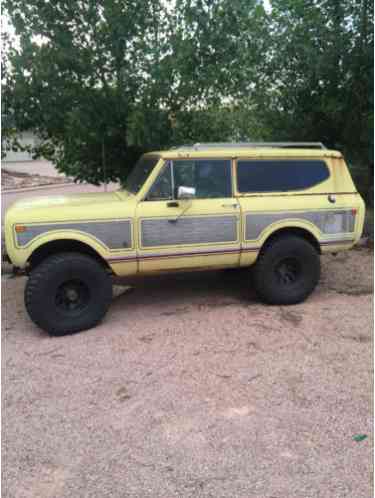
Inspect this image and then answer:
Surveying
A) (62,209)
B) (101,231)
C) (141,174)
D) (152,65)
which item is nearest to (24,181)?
(152,65)

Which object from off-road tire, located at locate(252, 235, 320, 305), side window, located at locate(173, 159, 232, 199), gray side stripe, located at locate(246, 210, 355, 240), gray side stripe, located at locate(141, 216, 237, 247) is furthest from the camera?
off-road tire, located at locate(252, 235, 320, 305)

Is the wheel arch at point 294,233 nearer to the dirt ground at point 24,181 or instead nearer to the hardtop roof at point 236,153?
the hardtop roof at point 236,153

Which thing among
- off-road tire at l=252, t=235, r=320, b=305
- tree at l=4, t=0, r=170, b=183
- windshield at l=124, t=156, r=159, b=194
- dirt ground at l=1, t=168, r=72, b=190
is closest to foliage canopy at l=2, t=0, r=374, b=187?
tree at l=4, t=0, r=170, b=183

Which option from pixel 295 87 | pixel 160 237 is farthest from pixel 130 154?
pixel 295 87

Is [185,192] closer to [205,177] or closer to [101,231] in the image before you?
[205,177]

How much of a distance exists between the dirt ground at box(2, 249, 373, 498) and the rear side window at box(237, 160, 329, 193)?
1382mm

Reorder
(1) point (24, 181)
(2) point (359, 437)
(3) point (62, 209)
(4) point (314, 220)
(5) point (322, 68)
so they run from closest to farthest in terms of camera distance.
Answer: (2) point (359, 437)
(3) point (62, 209)
(4) point (314, 220)
(5) point (322, 68)
(1) point (24, 181)

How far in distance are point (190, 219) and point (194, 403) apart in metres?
1.98

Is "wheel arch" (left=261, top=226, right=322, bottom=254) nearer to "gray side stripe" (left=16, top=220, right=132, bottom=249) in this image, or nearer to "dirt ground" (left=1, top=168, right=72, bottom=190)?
"gray side stripe" (left=16, top=220, right=132, bottom=249)

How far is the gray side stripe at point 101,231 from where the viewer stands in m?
4.10

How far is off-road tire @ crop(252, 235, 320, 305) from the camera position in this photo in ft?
16.1

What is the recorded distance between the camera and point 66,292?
4359 mm

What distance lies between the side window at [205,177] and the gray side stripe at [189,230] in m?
0.29

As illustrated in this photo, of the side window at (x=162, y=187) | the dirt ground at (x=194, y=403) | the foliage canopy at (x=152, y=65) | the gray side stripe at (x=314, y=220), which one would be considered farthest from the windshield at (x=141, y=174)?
the dirt ground at (x=194, y=403)
